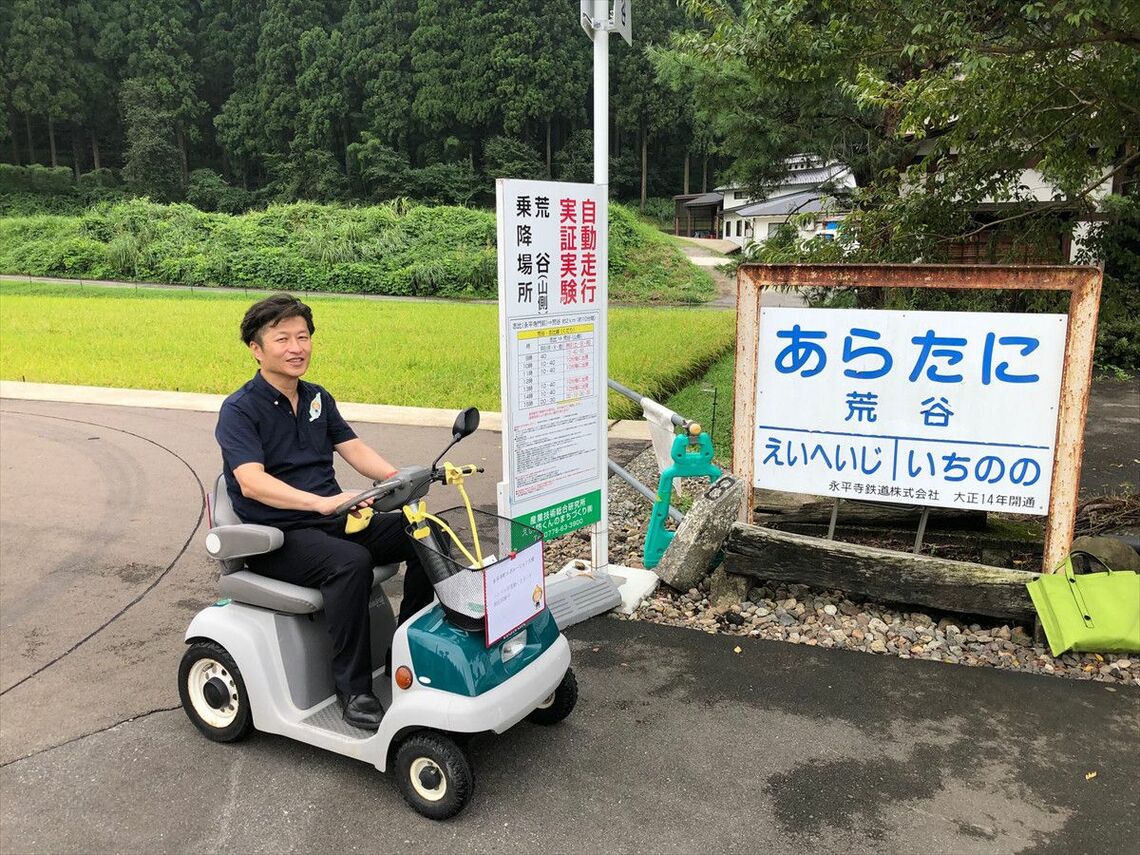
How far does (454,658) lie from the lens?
2.62m

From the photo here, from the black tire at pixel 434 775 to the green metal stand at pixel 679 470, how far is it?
2.20m

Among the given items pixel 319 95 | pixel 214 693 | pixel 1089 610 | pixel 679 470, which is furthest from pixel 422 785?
pixel 319 95

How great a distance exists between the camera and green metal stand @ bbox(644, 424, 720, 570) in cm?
453

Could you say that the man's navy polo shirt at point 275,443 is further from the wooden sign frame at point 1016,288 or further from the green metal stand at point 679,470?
the wooden sign frame at point 1016,288

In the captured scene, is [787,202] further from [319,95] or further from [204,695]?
[204,695]

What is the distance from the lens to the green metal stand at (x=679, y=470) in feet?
14.9

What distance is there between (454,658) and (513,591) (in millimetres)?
275

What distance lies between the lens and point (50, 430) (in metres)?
8.60

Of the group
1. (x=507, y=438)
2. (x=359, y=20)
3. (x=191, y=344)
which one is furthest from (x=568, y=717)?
(x=359, y=20)

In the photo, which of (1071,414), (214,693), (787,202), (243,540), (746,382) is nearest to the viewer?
(243,540)

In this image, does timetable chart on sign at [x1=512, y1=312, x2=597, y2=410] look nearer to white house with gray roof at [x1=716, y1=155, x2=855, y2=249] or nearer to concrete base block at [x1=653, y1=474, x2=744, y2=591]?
concrete base block at [x1=653, y1=474, x2=744, y2=591]

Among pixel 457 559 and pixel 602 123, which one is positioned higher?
pixel 602 123

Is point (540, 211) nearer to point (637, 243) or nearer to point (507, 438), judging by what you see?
point (507, 438)

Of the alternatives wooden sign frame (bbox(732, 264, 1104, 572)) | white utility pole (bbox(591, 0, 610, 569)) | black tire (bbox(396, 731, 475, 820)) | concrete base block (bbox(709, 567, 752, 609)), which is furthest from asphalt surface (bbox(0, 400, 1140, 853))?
white utility pole (bbox(591, 0, 610, 569))
